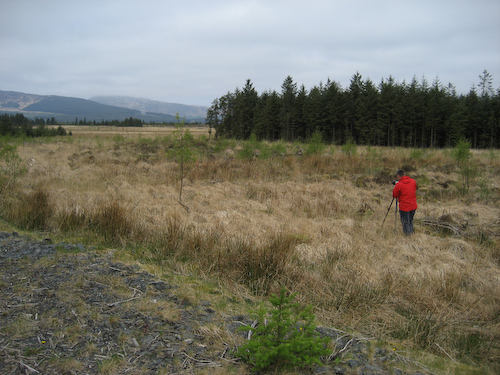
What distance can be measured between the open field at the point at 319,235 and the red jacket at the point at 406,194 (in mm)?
690

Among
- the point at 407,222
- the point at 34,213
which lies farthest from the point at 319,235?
the point at 34,213

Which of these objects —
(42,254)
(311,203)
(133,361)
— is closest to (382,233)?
(311,203)

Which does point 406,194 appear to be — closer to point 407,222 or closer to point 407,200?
point 407,200

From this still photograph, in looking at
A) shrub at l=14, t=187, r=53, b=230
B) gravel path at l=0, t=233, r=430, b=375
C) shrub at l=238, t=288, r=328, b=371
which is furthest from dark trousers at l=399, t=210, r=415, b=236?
shrub at l=14, t=187, r=53, b=230

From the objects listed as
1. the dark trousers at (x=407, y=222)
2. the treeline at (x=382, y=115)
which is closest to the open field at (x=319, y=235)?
the dark trousers at (x=407, y=222)

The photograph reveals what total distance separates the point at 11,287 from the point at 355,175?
13.1 m

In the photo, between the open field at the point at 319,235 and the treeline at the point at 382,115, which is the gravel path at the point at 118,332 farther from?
the treeline at the point at 382,115

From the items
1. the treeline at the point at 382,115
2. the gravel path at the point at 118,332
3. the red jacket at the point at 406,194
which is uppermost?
the treeline at the point at 382,115

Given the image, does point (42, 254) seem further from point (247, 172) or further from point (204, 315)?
point (247, 172)

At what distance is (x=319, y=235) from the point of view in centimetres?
698

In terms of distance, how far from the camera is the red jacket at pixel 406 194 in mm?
7629

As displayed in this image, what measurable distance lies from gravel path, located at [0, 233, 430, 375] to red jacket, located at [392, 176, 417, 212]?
504cm

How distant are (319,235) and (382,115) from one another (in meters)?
35.5

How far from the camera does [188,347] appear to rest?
307 cm
